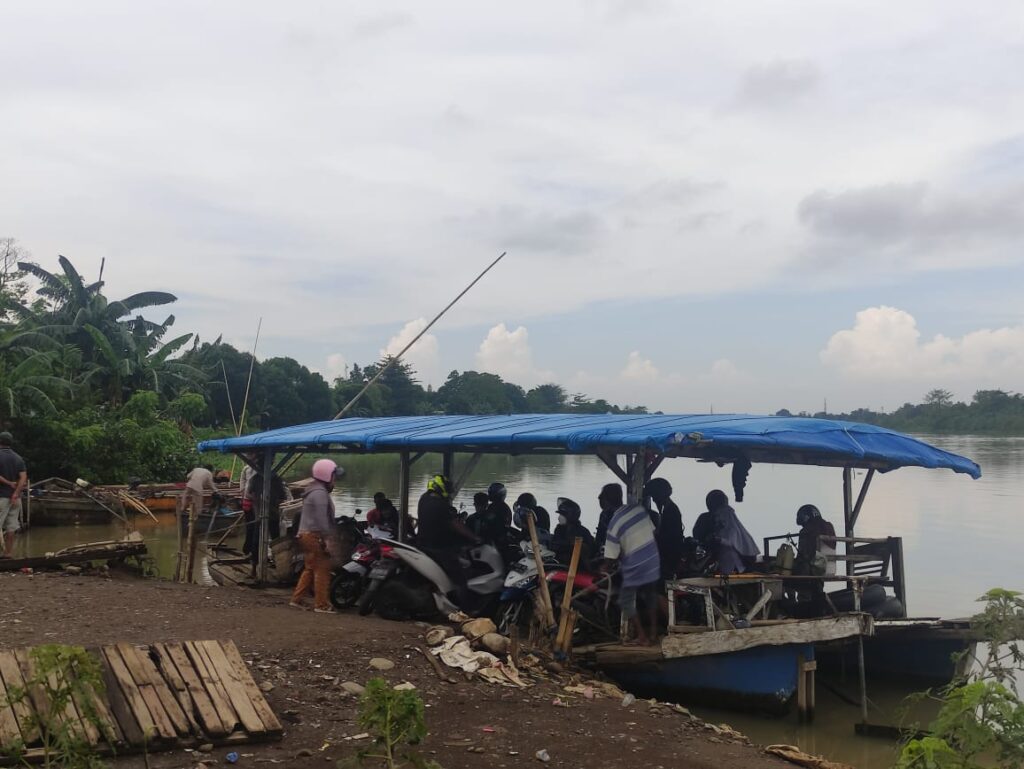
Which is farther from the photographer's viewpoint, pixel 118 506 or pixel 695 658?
pixel 118 506

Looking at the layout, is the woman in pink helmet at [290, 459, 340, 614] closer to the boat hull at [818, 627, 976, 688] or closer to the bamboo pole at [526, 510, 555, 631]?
the bamboo pole at [526, 510, 555, 631]

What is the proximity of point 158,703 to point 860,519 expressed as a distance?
928 inches

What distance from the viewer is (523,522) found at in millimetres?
9734

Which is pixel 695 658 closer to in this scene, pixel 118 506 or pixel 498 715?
pixel 498 715

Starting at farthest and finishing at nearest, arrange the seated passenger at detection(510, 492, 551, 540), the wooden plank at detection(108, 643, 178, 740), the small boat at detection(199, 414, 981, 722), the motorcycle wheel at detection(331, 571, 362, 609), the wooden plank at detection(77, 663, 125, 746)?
the seated passenger at detection(510, 492, 551, 540), the motorcycle wheel at detection(331, 571, 362, 609), the small boat at detection(199, 414, 981, 722), the wooden plank at detection(108, 643, 178, 740), the wooden plank at detection(77, 663, 125, 746)


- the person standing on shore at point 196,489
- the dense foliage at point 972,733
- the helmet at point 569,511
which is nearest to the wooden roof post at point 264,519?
the person standing on shore at point 196,489

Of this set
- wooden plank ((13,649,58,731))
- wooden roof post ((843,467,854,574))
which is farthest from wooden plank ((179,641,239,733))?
wooden roof post ((843,467,854,574))

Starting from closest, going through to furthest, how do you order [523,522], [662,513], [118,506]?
[662,513], [523,522], [118,506]

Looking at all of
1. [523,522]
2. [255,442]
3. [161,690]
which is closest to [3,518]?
[255,442]

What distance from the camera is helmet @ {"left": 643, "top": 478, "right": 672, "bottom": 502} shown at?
8906 millimetres

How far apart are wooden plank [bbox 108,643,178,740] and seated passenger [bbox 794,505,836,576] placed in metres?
5.48

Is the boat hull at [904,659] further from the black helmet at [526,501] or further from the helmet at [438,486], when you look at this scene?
the helmet at [438,486]

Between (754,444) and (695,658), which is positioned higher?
(754,444)

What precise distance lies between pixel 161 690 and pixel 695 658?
13.2 ft
